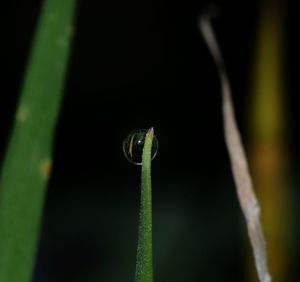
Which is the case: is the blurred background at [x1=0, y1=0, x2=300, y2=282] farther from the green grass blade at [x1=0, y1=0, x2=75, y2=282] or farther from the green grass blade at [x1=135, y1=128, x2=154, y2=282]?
the green grass blade at [x1=135, y1=128, x2=154, y2=282]

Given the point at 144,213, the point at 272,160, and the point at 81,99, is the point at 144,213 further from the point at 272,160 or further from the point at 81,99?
the point at 81,99

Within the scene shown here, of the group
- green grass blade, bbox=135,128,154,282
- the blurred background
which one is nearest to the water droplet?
green grass blade, bbox=135,128,154,282

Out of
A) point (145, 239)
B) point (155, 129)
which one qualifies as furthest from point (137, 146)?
point (155, 129)

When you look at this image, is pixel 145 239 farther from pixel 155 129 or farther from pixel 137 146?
pixel 155 129

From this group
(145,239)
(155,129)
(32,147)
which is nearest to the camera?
(145,239)

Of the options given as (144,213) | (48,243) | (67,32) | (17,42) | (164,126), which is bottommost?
(144,213)

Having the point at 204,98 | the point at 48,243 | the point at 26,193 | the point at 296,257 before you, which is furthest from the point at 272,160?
the point at 26,193
